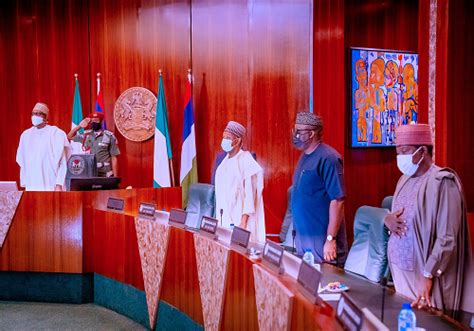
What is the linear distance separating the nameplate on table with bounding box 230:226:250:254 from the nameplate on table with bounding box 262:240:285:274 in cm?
26

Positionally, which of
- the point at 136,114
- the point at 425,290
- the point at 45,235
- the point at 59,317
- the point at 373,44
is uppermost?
the point at 373,44

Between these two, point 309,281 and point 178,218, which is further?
point 178,218

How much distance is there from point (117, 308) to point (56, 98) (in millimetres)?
3946

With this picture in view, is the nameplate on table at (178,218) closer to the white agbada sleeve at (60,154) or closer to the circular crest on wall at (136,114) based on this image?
the white agbada sleeve at (60,154)

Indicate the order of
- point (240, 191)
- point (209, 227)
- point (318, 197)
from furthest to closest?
point (240, 191) → point (318, 197) → point (209, 227)

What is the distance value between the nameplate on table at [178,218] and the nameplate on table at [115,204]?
915 mm

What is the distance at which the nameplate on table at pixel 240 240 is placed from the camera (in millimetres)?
2719

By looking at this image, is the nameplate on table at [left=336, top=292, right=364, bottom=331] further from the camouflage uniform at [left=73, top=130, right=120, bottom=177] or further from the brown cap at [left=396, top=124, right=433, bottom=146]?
the camouflage uniform at [left=73, top=130, right=120, bottom=177]

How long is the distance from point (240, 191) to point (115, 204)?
1.09 meters

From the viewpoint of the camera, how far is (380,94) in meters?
6.35

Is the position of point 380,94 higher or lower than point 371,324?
higher

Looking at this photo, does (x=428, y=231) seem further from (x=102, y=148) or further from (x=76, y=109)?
(x=76, y=109)

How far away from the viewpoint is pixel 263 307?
86.4 inches

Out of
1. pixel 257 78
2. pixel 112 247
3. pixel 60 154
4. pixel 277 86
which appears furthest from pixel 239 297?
pixel 257 78
